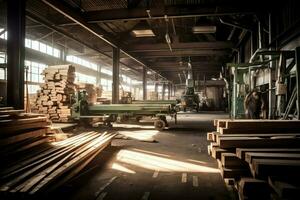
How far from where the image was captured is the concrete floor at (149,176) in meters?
3.77

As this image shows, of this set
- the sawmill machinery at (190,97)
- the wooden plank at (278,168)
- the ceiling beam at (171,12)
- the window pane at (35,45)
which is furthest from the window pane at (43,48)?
the wooden plank at (278,168)

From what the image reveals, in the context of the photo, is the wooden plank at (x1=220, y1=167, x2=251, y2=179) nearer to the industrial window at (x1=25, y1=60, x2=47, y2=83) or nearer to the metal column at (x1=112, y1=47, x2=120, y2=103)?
the metal column at (x1=112, y1=47, x2=120, y2=103)

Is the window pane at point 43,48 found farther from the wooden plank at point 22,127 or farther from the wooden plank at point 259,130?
the wooden plank at point 259,130

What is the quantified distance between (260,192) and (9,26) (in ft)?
22.5

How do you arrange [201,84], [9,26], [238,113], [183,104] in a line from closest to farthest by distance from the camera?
1. [9,26]
2. [238,113]
3. [183,104]
4. [201,84]

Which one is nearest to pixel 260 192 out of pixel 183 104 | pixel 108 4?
pixel 108 4

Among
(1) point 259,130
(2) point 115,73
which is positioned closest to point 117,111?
(2) point 115,73

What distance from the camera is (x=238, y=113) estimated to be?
9.29 m

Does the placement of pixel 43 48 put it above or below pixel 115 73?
above

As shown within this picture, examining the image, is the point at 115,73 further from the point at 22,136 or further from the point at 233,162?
the point at 233,162

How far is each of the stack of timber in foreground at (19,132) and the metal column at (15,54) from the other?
3.81 ft

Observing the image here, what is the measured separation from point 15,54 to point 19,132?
8.86 ft

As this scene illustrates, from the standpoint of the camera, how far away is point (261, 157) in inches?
107

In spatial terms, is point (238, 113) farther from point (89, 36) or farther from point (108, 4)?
point (89, 36)
